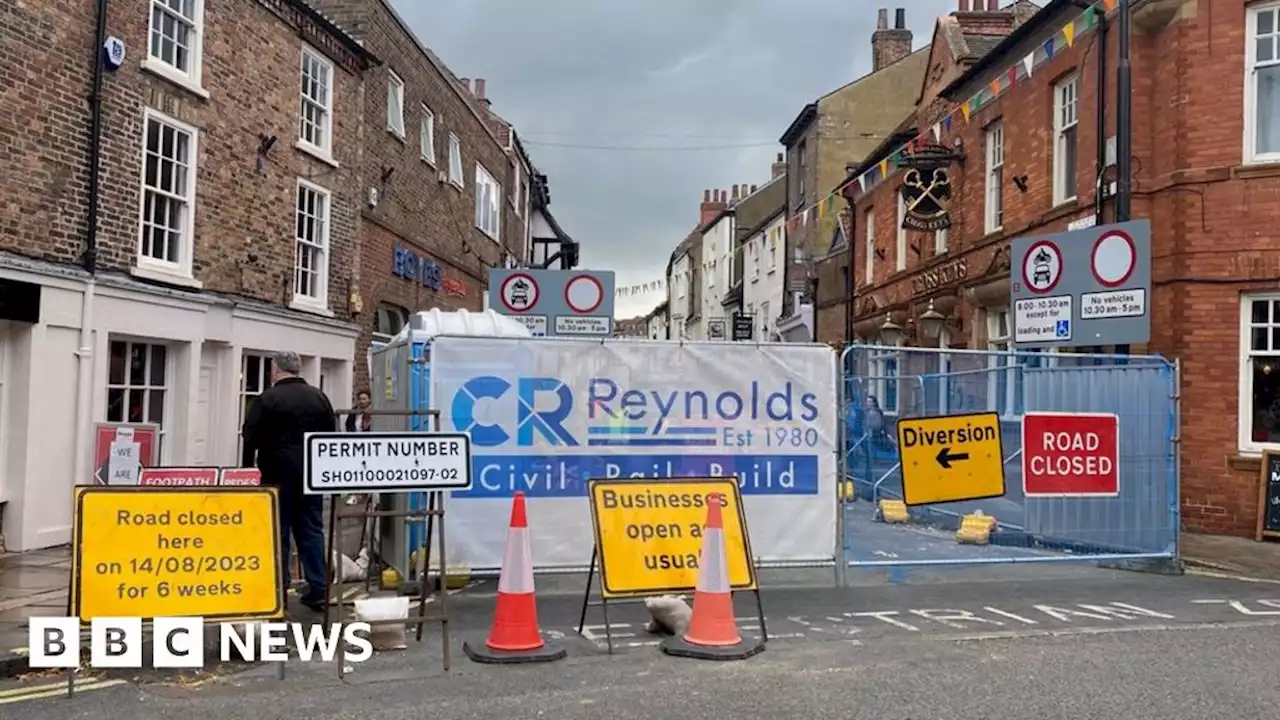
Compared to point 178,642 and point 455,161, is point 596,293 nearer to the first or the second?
point 178,642

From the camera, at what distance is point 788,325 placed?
110 feet

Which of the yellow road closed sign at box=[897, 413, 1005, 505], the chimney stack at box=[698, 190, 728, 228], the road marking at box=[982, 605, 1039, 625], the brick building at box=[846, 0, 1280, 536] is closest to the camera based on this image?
the road marking at box=[982, 605, 1039, 625]

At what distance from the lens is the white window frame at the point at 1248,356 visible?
12086mm

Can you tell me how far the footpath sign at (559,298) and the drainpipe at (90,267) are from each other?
167 inches

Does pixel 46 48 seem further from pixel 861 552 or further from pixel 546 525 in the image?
pixel 861 552

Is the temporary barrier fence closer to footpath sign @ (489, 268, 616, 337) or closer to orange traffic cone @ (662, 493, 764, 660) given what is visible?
orange traffic cone @ (662, 493, 764, 660)

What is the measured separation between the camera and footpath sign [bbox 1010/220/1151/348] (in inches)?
406

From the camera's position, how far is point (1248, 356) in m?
12.2

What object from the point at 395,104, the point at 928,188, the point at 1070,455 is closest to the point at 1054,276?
the point at 1070,455

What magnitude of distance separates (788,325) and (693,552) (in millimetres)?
27102

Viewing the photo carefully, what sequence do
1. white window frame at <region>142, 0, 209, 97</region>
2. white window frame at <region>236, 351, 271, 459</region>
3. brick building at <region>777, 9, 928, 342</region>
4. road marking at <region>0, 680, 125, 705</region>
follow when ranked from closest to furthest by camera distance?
road marking at <region>0, 680, 125, 705</region>
white window frame at <region>142, 0, 209, 97</region>
white window frame at <region>236, 351, 271, 459</region>
brick building at <region>777, 9, 928, 342</region>

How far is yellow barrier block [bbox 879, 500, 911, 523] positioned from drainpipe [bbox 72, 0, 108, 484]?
325 inches

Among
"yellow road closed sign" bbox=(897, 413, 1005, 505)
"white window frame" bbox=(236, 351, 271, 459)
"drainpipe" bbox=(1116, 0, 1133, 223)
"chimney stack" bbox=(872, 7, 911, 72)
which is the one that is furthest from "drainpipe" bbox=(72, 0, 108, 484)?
"chimney stack" bbox=(872, 7, 911, 72)

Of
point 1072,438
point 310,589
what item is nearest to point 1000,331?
point 1072,438
